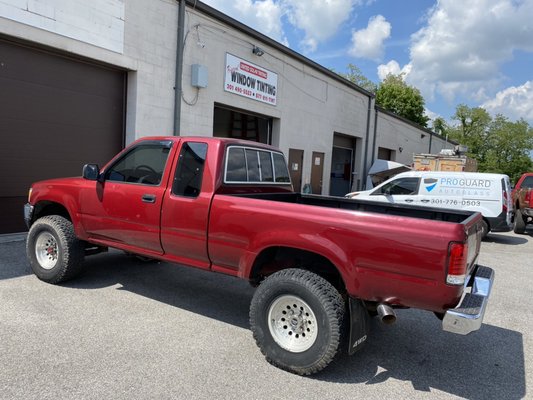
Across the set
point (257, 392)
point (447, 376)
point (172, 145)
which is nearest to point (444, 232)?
point (447, 376)

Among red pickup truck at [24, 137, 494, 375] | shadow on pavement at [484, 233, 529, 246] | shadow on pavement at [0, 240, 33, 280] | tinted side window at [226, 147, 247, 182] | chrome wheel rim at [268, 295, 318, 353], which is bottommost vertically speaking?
shadow on pavement at [0, 240, 33, 280]

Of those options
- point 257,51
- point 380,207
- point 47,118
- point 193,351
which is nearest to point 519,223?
point 257,51

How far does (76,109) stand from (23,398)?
711 cm

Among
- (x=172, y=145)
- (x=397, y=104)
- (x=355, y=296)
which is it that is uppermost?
(x=397, y=104)

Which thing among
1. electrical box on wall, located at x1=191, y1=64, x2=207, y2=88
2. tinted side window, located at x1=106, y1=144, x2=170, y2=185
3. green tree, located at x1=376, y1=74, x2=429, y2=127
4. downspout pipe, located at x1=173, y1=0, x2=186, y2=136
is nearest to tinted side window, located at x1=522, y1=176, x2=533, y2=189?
electrical box on wall, located at x1=191, y1=64, x2=207, y2=88

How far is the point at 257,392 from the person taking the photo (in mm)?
3199

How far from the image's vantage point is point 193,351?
3.82 metres

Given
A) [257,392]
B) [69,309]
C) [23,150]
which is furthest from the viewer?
[23,150]

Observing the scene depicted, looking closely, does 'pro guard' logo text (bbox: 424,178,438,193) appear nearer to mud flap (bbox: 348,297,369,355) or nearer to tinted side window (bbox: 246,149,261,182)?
tinted side window (bbox: 246,149,261,182)

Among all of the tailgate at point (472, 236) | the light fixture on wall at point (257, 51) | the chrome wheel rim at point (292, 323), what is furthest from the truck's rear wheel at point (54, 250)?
the light fixture on wall at point (257, 51)

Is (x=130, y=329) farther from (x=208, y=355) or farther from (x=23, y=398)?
(x=23, y=398)

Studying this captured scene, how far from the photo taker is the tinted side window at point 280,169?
5489 mm

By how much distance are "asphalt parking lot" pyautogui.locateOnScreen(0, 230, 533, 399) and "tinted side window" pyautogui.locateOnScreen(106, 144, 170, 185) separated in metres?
1.44

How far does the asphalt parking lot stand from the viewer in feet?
10.6
